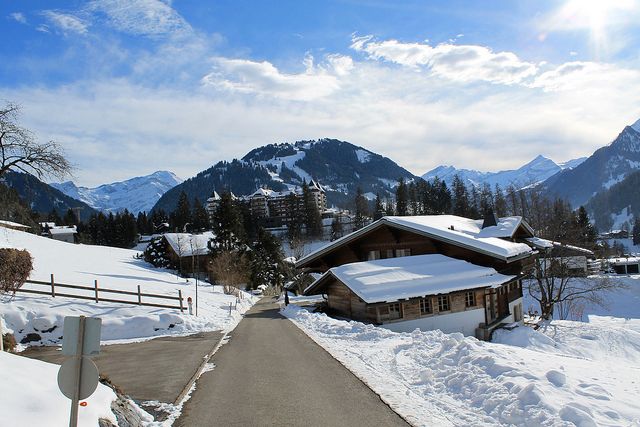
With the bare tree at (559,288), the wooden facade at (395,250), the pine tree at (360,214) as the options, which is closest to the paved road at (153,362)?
the wooden facade at (395,250)

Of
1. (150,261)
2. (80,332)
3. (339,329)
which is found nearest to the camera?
(80,332)

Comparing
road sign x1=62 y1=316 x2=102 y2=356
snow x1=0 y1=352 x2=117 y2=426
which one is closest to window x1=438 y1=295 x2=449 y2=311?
snow x1=0 y1=352 x2=117 y2=426

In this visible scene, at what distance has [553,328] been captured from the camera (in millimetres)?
30797

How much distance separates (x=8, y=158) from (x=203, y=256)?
46080 mm

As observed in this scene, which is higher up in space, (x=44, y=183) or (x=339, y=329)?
(x=44, y=183)

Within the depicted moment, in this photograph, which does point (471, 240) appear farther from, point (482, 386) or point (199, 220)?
point (199, 220)

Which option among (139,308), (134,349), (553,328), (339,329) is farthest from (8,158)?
(553,328)

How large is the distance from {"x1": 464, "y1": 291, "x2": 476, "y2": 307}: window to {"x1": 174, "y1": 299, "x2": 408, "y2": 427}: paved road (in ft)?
42.6

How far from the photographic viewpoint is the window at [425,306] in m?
24.8

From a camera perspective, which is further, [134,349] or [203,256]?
[203,256]

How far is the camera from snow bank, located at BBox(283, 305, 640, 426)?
7.66 m

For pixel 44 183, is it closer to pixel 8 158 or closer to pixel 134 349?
pixel 8 158

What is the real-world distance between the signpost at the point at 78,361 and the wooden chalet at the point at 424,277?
59.8 feet

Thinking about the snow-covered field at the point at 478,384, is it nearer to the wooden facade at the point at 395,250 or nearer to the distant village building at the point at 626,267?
the wooden facade at the point at 395,250
